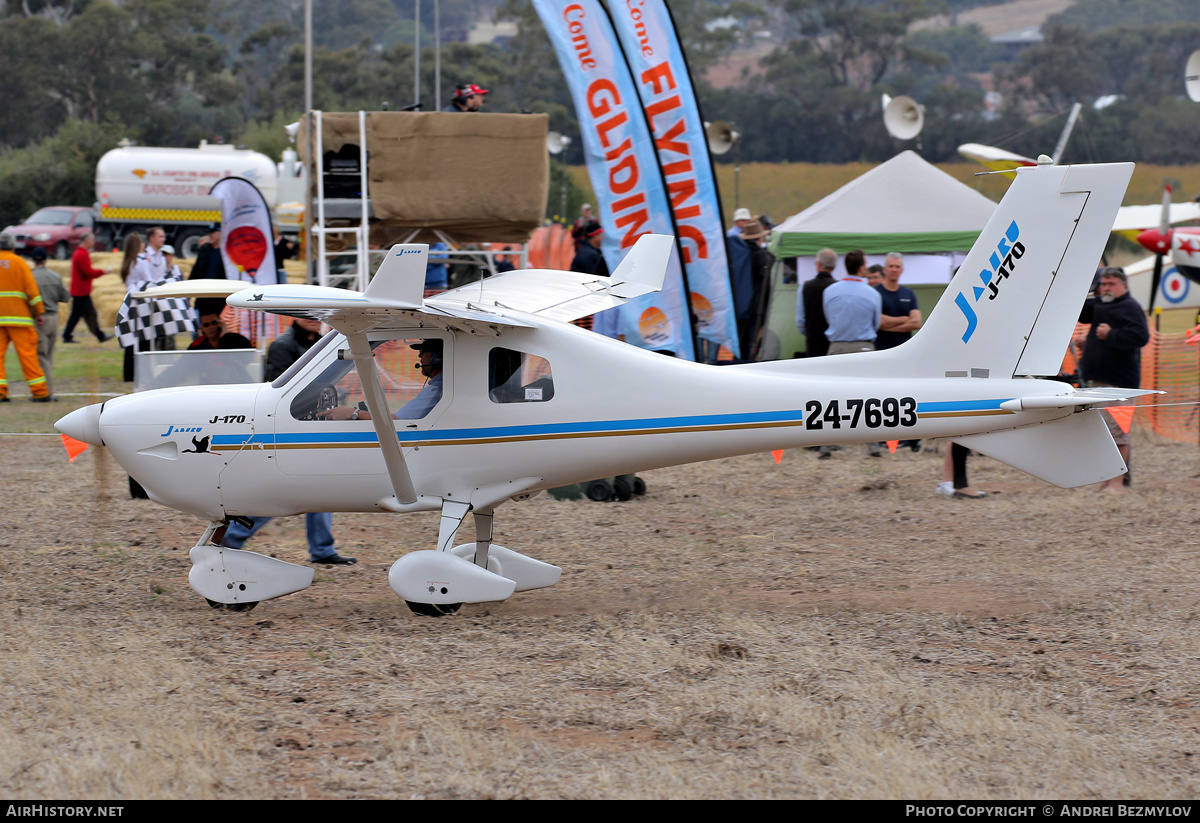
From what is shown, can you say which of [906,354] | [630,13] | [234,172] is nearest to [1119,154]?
[234,172]

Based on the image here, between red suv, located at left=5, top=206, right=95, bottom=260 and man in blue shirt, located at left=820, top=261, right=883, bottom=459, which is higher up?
man in blue shirt, located at left=820, top=261, right=883, bottom=459

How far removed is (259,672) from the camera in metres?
6.28

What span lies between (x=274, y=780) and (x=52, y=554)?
511 cm

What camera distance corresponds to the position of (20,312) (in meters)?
15.7

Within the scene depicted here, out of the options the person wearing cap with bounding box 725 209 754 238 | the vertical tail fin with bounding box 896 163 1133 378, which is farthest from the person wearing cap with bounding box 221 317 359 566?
the person wearing cap with bounding box 725 209 754 238

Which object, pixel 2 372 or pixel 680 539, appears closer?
pixel 680 539

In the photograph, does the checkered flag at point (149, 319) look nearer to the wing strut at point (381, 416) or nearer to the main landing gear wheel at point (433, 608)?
the wing strut at point (381, 416)

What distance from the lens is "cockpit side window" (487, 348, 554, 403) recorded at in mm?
7285

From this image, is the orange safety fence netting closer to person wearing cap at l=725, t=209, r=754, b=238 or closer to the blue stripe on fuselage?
person wearing cap at l=725, t=209, r=754, b=238

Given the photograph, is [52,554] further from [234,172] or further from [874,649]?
[234,172]

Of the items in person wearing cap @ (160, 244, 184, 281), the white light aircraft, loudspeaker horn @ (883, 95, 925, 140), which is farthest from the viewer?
loudspeaker horn @ (883, 95, 925, 140)

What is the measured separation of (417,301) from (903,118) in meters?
24.0

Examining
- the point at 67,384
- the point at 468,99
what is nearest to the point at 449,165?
the point at 468,99

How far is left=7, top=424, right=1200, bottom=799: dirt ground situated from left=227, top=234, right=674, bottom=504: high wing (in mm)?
1352
